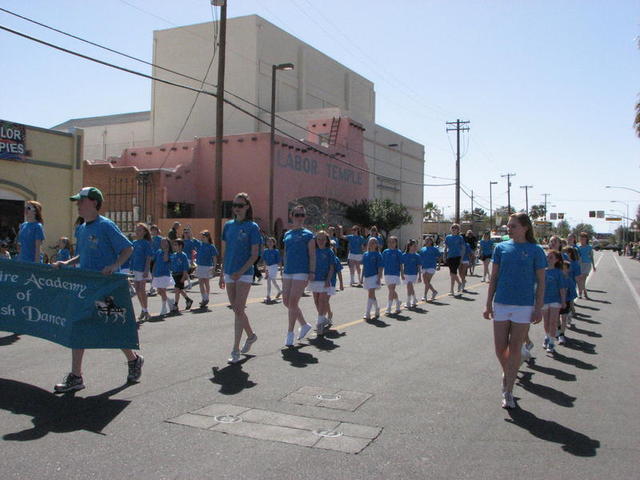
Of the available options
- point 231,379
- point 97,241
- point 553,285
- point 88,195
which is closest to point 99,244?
point 97,241

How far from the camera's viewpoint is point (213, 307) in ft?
40.8

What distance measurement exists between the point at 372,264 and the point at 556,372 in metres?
5.06

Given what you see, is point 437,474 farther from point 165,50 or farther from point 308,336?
point 165,50

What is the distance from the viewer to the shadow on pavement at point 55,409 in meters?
4.63

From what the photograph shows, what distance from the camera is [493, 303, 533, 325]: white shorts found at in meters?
5.48

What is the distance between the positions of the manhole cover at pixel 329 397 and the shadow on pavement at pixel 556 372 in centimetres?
284

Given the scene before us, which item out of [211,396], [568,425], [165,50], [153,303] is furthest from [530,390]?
[165,50]

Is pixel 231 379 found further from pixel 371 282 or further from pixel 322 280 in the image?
pixel 371 282

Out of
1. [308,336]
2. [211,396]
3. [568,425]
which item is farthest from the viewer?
[308,336]

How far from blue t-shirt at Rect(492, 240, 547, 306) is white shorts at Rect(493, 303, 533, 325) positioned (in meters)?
0.04

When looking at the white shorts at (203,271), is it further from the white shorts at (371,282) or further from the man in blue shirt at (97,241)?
the man in blue shirt at (97,241)

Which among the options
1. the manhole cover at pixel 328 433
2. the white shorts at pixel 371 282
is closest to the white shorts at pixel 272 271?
the white shorts at pixel 371 282

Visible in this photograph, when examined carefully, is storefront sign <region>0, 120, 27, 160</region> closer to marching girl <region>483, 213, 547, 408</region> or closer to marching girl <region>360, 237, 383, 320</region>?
marching girl <region>360, 237, 383, 320</region>

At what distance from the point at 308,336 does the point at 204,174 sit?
82.0 feet
